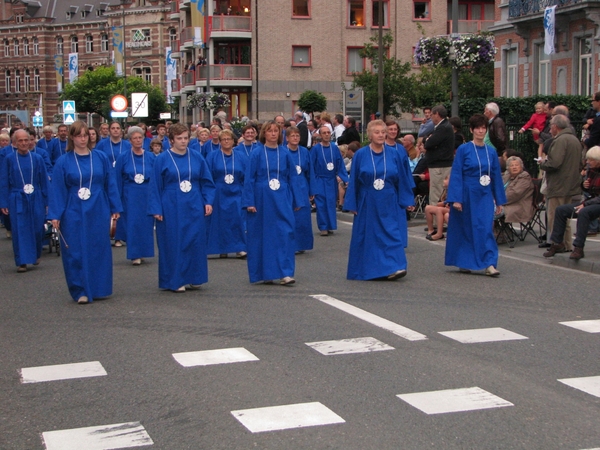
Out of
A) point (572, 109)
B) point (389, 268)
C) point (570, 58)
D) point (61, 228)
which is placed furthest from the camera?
point (570, 58)

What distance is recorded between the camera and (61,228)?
35.8 ft

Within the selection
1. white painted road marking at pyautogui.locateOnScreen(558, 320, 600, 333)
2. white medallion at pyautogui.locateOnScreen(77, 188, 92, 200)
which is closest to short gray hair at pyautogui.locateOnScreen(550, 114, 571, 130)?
white painted road marking at pyautogui.locateOnScreen(558, 320, 600, 333)

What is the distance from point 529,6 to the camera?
34.4 metres

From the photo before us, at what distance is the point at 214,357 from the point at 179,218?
3.70 meters

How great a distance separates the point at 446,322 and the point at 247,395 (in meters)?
3.03

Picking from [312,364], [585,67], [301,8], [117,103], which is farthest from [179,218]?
[301,8]

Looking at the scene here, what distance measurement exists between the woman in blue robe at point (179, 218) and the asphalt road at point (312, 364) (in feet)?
0.97

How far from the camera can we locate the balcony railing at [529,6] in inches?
1273

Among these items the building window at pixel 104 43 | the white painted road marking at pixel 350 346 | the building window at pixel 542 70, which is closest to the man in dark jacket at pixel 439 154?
the white painted road marking at pixel 350 346

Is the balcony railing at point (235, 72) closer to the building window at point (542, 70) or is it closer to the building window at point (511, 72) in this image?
the building window at point (511, 72)

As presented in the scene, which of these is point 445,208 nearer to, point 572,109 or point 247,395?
point 247,395

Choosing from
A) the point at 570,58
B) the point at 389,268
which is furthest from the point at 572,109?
the point at 389,268

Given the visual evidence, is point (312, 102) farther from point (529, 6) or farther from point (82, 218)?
point (82, 218)

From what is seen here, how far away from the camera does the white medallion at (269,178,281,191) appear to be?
1200 centimetres
